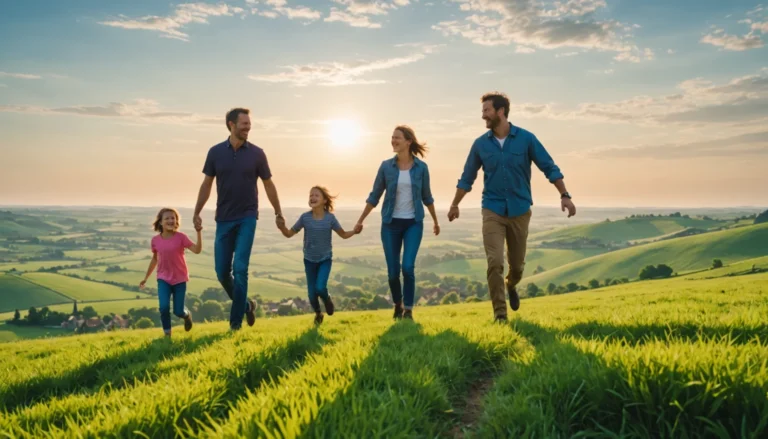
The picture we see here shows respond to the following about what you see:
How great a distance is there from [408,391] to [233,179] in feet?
20.6

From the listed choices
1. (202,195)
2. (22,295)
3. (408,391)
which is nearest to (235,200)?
(202,195)

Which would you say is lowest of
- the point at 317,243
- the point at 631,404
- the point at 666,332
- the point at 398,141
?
the point at 666,332

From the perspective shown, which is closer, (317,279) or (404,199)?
(404,199)

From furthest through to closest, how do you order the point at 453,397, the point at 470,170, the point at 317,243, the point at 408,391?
the point at 317,243, the point at 470,170, the point at 453,397, the point at 408,391

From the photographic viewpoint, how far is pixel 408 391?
3.19 meters

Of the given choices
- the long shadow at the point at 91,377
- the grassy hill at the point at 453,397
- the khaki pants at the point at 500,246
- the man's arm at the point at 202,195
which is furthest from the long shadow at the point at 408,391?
the man's arm at the point at 202,195

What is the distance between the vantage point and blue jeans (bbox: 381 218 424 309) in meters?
8.52

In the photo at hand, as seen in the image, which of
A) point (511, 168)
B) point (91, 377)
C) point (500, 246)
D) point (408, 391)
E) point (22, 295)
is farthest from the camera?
point (22, 295)

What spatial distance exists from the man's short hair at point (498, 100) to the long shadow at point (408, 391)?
14.1 ft

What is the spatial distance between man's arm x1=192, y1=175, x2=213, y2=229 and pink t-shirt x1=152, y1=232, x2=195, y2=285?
18.6 inches

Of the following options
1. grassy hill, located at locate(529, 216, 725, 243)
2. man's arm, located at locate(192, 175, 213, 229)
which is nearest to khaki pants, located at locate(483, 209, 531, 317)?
man's arm, located at locate(192, 175, 213, 229)

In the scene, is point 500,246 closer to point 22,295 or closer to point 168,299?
point 168,299

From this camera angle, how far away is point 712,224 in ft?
596

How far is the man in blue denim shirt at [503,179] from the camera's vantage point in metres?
7.73
